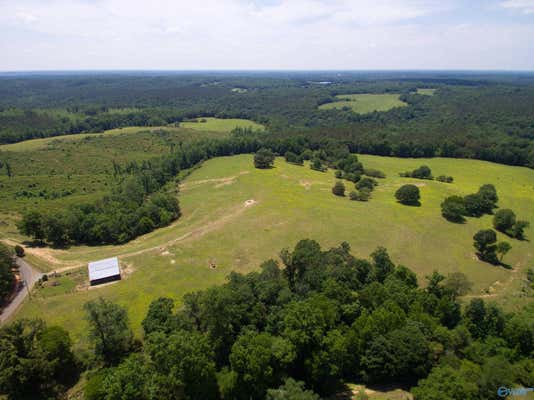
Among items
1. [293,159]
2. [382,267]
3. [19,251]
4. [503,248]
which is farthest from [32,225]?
[503,248]

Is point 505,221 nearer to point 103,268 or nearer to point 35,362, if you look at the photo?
point 103,268

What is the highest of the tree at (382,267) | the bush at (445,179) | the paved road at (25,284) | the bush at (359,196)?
the tree at (382,267)

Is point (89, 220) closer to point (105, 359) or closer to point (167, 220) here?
point (167, 220)

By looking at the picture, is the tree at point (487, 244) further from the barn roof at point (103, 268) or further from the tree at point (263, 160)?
the tree at point (263, 160)

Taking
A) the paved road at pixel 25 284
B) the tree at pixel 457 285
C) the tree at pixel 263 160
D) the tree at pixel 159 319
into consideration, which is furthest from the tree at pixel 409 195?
the paved road at pixel 25 284

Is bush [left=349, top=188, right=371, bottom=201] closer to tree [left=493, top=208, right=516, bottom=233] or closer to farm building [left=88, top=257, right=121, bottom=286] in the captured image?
A: tree [left=493, top=208, right=516, bottom=233]

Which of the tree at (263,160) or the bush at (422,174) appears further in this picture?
the tree at (263,160)
